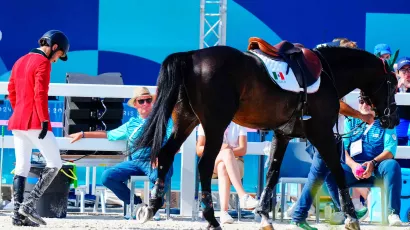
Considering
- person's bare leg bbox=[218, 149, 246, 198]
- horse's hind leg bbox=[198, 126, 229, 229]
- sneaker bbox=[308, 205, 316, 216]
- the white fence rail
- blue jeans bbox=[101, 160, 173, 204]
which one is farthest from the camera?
sneaker bbox=[308, 205, 316, 216]

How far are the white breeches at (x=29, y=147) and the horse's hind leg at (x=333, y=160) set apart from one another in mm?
2065

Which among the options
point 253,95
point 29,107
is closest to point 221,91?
point 253,95

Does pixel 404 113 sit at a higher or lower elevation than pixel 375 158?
higher

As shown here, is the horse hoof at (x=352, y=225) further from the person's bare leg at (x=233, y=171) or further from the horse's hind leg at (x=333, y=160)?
the person's bare leg at (x=233, y=171)

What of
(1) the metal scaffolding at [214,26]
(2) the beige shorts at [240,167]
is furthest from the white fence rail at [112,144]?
(1) the metal scaffolding at [214,26]

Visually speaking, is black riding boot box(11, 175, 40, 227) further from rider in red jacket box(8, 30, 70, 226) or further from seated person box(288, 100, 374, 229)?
seated person box(288, 100, 374, 229)

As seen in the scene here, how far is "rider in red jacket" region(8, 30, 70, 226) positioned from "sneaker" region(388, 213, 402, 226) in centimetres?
304

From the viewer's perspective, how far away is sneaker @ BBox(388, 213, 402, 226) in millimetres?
8312

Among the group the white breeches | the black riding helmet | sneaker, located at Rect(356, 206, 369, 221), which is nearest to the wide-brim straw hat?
the black riding helmet

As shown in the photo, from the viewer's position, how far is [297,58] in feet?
24.2

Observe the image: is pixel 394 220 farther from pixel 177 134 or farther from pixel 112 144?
pixel 112 144

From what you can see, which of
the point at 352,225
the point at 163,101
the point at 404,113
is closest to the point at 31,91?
the point at 163,101

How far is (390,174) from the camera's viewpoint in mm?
8359

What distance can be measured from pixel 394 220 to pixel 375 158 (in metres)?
0.58
